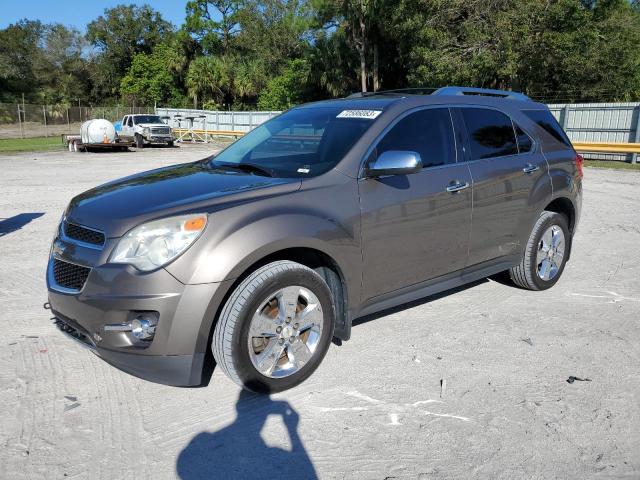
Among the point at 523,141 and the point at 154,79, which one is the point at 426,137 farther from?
the point at 154,79

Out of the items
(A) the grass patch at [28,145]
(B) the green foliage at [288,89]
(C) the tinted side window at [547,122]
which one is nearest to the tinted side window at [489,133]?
(C) the tinted side window at [547,122]

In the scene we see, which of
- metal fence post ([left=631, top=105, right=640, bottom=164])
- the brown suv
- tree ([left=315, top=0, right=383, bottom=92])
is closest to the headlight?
the brown suv

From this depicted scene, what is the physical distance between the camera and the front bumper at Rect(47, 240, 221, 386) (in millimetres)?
3002

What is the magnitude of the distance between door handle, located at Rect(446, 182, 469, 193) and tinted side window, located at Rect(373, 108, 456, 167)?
0.62 ft

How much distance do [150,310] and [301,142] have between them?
1854 mm

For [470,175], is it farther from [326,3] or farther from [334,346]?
[326,3]

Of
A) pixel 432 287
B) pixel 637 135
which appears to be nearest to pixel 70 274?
pixel 432 287

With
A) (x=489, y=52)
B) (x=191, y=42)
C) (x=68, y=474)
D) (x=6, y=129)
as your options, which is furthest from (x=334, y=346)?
(x=191, y=42)

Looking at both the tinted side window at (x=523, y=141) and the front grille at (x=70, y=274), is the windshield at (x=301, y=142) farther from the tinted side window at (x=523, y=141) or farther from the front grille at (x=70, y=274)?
the tinted side window at (x=523, y=141)

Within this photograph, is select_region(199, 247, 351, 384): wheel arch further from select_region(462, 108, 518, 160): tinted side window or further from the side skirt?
select_region(462, 108, 518, 160): tinted side window

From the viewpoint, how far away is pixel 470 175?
445 cm

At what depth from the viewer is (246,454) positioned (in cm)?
286

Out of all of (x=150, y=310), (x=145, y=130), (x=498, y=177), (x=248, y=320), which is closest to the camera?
(x=150, y=310)

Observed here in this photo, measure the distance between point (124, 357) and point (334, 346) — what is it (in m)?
1.60
